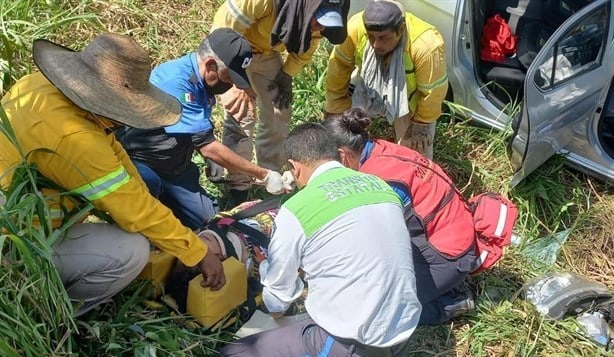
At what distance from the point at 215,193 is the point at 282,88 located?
818 millimetres

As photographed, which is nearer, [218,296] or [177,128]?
[218,296]

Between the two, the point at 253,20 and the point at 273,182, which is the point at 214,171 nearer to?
the point at 273,182

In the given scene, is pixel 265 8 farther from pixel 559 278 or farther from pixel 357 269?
pixel 559 278

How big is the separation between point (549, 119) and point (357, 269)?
1.97 meters

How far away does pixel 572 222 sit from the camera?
4660mm

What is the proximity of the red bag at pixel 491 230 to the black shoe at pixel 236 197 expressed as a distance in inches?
57.3

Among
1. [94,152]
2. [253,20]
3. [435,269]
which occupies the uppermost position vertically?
[94,152]

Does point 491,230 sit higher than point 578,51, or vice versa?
point 578,51

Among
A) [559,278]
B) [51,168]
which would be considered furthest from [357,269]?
[559,278]

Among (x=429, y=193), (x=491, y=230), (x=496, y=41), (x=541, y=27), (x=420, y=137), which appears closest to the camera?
(x=429, y=193)

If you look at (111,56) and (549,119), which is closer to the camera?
(111,56)

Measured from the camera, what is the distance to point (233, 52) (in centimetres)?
355

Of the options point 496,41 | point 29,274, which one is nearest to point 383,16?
point 496,41

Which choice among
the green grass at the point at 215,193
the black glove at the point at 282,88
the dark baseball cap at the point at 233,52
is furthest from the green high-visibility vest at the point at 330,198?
the black glove at the point at 282,88
